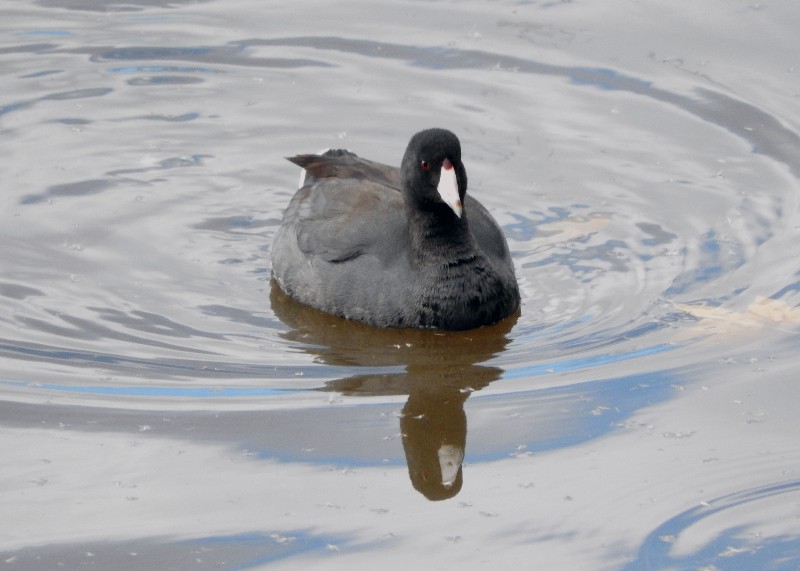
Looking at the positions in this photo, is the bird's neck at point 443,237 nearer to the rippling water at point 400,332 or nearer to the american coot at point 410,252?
the american coot at point 410,252

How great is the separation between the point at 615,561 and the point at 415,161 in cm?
233

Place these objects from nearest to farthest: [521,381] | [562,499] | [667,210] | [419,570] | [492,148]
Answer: [419,570] → [562,499] → [521,381] → [667,210] → [492,148]

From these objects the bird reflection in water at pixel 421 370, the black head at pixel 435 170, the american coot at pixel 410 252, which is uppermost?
the black head at pixel 435 170

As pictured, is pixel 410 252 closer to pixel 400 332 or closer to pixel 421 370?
pixel 400 332

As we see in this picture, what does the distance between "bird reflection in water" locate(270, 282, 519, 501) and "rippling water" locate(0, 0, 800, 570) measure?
0.02 metres

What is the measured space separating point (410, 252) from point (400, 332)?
1.25 ft

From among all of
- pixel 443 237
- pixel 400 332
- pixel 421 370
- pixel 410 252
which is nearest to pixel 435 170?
pixel 443 237

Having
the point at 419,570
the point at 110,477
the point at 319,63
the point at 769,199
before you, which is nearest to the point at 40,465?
the point at 110,477

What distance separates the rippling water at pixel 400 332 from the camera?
4508 millimetres

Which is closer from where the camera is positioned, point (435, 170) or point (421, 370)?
point (421, 370)

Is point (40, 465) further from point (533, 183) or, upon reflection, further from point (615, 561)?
point (533, 183)

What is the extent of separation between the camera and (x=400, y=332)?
6.15m

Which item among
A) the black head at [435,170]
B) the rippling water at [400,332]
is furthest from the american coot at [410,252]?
the rippling water at [400,332]

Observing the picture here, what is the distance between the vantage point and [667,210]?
728cm
